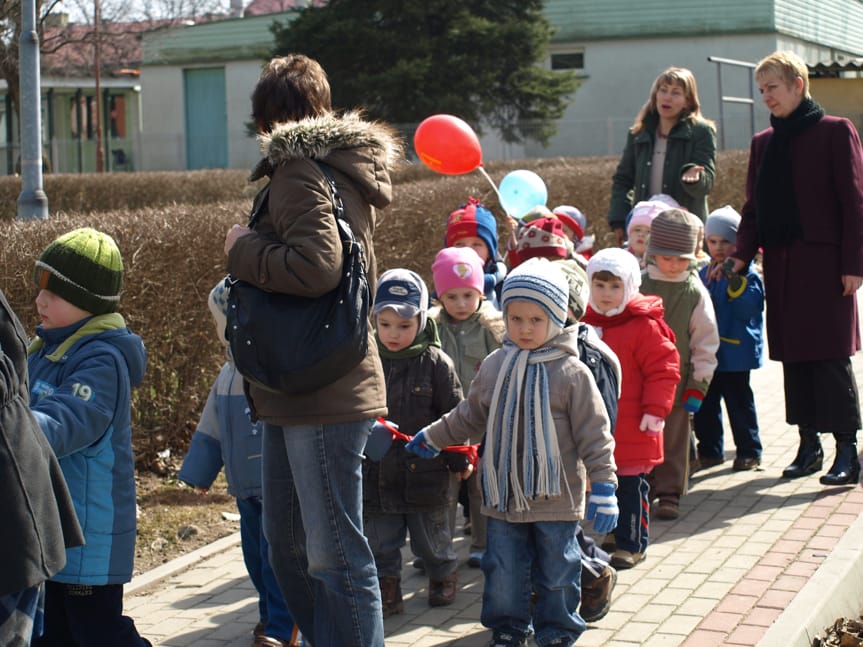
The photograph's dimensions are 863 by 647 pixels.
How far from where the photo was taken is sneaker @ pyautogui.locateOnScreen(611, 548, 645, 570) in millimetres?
5344

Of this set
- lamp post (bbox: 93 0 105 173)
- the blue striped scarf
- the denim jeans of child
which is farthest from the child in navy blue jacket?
lamp post (bbox: 93 0 105 173)

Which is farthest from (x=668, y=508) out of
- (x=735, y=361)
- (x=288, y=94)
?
(x=288, y=94)

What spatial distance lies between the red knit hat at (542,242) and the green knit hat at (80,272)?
109 inches

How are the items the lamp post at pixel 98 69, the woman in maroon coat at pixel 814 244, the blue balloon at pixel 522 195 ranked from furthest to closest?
the lamp post at pixel 98 69, the blue balloon at pixel 522 195, the woman in maroon coat at pixel 814 244

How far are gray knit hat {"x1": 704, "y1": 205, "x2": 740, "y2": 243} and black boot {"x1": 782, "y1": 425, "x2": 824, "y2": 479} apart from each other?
1303 millimetres

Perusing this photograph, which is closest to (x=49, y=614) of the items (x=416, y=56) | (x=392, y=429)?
(x=392, y=429)

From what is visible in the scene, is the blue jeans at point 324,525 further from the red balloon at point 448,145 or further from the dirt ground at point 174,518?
the red balloon at point 448,145

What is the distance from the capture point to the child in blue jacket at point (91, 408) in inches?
149

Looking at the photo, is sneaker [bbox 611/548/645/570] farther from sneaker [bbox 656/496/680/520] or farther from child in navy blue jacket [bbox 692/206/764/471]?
child in navy blue jacket [bbox 692/206/764/471]

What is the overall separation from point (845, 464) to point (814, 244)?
1132mm

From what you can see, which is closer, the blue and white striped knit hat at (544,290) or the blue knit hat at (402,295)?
the blue and white striped knit hat at (544,290)

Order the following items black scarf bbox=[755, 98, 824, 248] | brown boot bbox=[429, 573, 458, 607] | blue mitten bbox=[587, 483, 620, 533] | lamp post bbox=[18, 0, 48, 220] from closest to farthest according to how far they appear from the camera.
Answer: blue mitten bbox=[587, 483, 620, 533]
brown boot bbox=[429, 573, 458, 607]
black scarf bbox=[755, 98, 824, 248]
lamp post bbox=[18, 0, 48, 220]

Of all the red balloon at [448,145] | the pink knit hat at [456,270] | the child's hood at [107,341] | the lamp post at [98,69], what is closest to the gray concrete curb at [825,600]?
the pink knit hat at [456,270]

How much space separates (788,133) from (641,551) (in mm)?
2454
